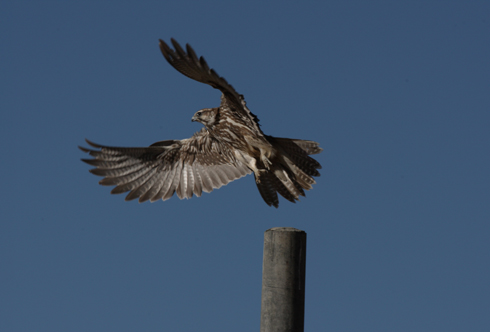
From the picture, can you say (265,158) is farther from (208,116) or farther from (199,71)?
(199,71)

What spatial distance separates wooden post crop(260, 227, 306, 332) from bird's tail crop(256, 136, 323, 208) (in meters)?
2.93

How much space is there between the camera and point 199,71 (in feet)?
20.3

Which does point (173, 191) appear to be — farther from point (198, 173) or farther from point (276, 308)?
point (276, 308)

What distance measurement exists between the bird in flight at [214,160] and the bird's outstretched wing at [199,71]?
0.01 meters

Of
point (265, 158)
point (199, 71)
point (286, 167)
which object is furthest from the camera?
point (286, 167)

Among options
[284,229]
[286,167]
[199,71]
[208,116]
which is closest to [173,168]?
[208,116]

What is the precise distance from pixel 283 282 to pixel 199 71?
9.01 ft

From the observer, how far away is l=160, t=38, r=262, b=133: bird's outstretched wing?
233 inches

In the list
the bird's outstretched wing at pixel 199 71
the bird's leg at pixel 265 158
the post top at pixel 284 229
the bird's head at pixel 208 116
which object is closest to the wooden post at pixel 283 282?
the post top at pixel 284 229

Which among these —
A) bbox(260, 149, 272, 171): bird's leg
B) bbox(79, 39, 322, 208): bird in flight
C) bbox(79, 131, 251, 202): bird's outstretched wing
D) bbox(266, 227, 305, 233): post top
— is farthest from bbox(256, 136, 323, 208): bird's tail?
bbox(266, 227, 305, 233): post top

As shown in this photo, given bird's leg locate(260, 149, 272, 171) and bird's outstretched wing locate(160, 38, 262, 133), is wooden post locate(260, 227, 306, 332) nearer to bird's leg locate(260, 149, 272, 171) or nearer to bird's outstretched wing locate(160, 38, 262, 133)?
bird's outstretched wing locate(160, 38, 262, 133)

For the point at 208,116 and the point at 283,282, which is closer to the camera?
the point at 283,282

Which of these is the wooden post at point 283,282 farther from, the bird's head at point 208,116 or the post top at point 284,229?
the bird's head at point 208,116

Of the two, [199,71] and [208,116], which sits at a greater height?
[199,71]
